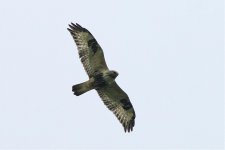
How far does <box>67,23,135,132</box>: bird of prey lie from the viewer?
19703 millimetres

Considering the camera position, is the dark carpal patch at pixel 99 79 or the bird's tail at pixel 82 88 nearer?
the bird's tail at pixel 82 88

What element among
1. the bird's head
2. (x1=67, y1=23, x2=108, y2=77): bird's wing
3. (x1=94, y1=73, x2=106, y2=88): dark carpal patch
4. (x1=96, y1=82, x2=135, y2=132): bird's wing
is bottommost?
(x1=96, y1=82, x2=135, y2=132): bird's wing

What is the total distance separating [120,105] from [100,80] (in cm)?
165

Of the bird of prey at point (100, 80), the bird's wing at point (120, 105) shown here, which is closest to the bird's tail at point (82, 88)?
the bird of prey at point (100, 80)

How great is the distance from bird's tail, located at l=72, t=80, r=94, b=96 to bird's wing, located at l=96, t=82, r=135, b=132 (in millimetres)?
974

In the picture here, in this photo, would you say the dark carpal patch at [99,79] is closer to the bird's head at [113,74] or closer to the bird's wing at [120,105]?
the bird's head at [113,74]

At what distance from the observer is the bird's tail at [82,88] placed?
19328 millimetres

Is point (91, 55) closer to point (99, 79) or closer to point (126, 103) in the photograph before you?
point (99, 79)

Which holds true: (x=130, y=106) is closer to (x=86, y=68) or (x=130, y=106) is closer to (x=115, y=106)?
(x=115, y=106)

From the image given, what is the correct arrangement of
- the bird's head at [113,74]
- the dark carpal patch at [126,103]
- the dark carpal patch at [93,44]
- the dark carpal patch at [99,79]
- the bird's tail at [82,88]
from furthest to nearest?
the dark carpal patch at [126,103] < the dark carpal patch at [93,44] < the dark carpal patch at [99,79] < the bird's head at [113,74] < the bird's tail at [82,88]

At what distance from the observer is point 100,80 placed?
1978 cm

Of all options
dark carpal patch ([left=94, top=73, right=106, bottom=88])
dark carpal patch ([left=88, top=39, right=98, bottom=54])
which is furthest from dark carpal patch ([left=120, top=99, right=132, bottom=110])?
dark carpal patch ([left=88, top=39, right=98, bottom=54])

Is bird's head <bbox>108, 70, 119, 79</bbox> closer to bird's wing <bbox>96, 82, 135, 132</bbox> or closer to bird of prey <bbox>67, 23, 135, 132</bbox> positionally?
bird of prey <bbox>67, 23, 135, 132</bbox>

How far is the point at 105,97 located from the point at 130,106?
41.4 inches
